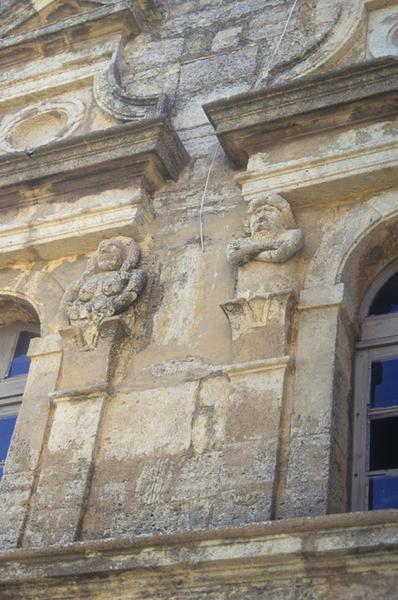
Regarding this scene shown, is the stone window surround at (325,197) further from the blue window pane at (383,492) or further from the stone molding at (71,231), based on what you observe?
the stone molding at (71,231)

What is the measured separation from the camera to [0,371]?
8438 millimetres

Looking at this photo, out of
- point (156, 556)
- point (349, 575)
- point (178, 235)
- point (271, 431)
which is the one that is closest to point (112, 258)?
point (178, 235)

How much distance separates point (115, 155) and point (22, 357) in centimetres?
151

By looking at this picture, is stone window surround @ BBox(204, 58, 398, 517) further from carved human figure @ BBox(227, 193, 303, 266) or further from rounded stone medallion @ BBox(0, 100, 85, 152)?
rounded stone medallion @ BBox(0, 100, 85, 152)

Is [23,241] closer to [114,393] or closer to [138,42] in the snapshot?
[114,393]

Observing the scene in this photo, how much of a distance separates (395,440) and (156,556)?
155cm

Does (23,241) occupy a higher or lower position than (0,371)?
higher

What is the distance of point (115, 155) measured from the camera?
8484 mm

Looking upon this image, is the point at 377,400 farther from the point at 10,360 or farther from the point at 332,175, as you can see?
the point at 10,360

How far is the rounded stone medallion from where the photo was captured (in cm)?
948

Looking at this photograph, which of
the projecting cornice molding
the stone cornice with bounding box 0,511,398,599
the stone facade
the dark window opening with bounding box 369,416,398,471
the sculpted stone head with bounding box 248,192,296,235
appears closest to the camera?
the stone cornice with bounding box 0,511,398,599

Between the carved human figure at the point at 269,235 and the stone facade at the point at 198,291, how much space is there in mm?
14

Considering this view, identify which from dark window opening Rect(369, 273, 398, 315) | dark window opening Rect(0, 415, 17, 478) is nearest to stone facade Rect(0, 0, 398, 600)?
dark window opening Rect(369, 273, 398, 315)

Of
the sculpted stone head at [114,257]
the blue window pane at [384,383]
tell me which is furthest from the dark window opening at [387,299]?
the sculpted stone head at [114,257]
